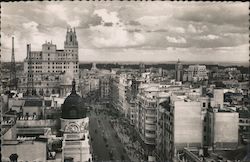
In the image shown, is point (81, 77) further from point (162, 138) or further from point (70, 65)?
point (162, 138)

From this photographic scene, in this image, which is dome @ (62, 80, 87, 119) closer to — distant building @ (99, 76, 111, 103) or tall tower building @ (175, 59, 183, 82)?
distant building @ (99, 76, 111, 103)

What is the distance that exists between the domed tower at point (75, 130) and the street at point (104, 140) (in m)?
0.82

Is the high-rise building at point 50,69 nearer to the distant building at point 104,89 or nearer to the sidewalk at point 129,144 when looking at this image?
the distant building at point 104,89

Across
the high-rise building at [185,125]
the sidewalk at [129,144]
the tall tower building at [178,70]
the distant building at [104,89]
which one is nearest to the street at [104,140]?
the sidewalk at [129,144]

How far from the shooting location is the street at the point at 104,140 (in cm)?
828

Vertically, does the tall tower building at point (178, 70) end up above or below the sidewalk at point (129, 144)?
above

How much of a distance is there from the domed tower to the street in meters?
0.82

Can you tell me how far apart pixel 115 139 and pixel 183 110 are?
6.56ft

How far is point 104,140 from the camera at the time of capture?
30.2 ft

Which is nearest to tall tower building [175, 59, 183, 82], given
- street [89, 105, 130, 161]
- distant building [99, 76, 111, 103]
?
distant building [99, 76, 111, 103]

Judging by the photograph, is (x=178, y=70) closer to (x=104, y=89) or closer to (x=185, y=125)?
(x=104, y=89)

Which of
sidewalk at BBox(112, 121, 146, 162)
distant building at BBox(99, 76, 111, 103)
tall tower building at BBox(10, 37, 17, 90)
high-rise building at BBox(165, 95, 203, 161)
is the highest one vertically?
tall tower building at BBox(10, 37, 17, 90)

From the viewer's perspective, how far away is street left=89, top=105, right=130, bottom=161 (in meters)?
8.28

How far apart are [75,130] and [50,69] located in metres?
1.78
